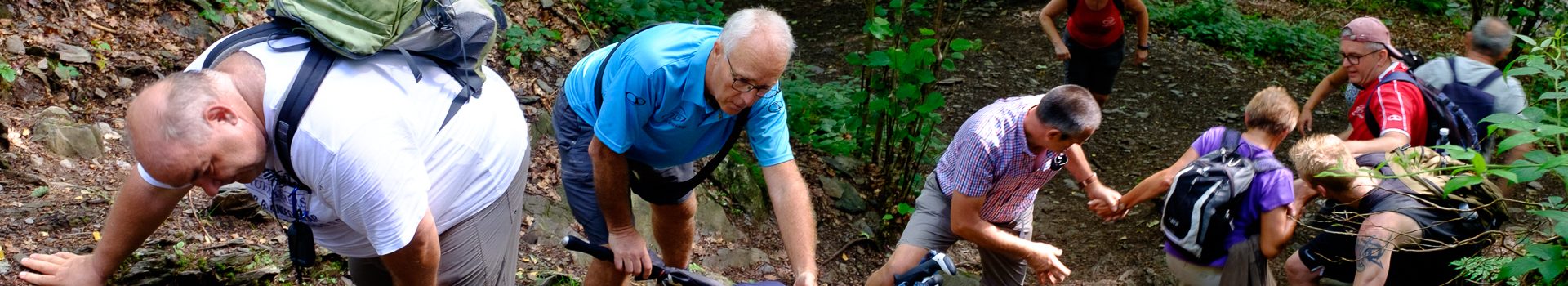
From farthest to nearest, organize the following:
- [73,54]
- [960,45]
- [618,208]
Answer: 1. [960,45]
2. [73,54]
3. [618,208]

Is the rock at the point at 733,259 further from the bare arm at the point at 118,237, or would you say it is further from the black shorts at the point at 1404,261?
the bare arm at the point at 118,237

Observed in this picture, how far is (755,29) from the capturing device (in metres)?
2.47

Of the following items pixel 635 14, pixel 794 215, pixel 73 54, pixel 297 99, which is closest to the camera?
pixel 297 99

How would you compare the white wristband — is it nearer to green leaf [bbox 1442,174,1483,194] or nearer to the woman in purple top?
green leaf [bbox 1442,174,1483,194]

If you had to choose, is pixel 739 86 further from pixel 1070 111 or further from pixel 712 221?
pixel 712 221

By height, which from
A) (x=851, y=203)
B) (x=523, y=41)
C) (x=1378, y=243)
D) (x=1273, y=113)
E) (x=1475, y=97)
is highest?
(x=1273, y=113)

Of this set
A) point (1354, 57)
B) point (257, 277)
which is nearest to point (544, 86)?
point (257, 277)

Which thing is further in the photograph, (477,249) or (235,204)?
(235,204)

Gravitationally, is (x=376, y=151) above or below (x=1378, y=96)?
above

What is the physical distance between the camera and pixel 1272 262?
17.8 ft

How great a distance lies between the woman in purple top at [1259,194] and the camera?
3.78 meters

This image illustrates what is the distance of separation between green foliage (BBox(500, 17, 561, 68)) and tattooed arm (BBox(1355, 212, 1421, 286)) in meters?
4.44

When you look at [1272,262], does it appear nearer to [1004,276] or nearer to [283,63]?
[1004,276]

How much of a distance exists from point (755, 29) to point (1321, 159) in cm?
235
